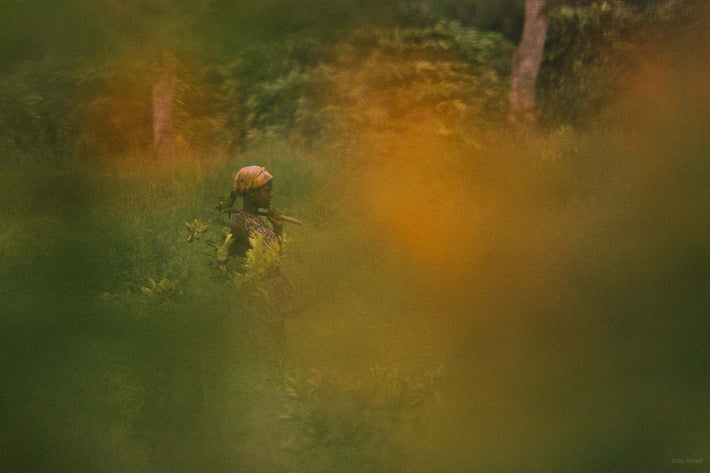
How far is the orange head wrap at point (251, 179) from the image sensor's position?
320cm

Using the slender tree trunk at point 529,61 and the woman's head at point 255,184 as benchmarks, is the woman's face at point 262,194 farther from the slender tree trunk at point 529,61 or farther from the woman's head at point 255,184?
the slender tree trunk at point 529,61

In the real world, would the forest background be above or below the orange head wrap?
below

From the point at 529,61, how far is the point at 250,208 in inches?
216

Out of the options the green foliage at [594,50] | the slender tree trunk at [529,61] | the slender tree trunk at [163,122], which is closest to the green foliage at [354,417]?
the slender tree trunk at [163,122]

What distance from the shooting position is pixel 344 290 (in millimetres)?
3525

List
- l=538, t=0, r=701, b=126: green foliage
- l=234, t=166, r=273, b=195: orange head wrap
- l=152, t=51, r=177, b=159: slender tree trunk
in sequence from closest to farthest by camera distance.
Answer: l=234, t=166, r=273, b=195: orange head wrap, l=152, t=51, r=177, b=159: slender tree trunk, l=538, t=0, r=701, b=126: green foliage

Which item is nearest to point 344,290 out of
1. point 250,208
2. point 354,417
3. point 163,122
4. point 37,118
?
point 250,208

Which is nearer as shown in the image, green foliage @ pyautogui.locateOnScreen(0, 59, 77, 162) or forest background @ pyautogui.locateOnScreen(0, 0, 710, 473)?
forest background @ pyautogui.locateOnScreen(0, 0, 710, 473)

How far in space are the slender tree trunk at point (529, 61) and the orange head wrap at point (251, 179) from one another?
5016 mm

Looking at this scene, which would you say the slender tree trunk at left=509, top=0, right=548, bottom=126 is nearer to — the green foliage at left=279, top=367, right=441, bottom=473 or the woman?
the woman

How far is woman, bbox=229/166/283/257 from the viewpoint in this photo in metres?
3.20

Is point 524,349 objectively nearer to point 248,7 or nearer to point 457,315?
point 457,315

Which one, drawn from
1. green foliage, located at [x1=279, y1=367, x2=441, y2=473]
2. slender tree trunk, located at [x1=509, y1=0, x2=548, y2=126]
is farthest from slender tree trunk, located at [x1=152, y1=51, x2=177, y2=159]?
green foliage, located at [x1=279, y1=367, x2=441, y2=473]

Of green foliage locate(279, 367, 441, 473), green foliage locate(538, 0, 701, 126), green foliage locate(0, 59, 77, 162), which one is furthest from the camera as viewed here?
green foliage locate(538, 0, 701, 126)
